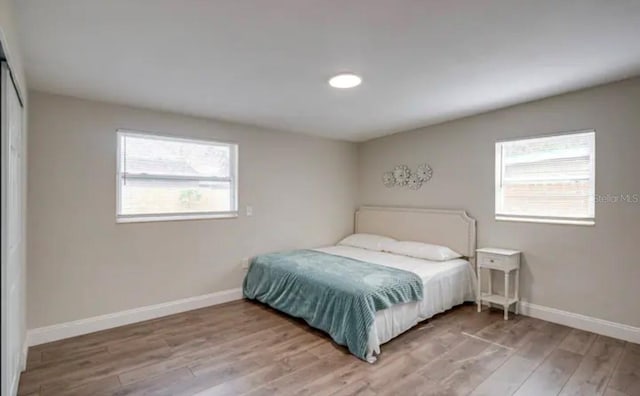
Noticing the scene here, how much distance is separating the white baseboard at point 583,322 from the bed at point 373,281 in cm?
60

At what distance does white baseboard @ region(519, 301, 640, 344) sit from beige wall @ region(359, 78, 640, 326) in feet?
0.16

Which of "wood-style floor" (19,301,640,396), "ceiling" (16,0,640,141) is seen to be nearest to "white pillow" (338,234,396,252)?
"wood-style floor" (19,301,640,396)

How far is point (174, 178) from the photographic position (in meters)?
3.63

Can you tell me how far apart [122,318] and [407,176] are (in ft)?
12.5

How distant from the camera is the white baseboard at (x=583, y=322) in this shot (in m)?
2.82

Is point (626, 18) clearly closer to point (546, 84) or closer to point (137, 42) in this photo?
point (546, 84)

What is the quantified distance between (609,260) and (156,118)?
4.60 metres

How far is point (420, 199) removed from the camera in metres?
4.51

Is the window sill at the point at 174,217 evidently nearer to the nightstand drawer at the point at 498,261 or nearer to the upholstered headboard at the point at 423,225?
the upholstered headboard at the point at 423,225

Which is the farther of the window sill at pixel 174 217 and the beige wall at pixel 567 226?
the window sill at pixel 174 217

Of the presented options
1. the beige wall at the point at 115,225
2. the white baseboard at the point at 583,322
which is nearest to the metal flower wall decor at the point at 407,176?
the beige wall at the point at 115,225

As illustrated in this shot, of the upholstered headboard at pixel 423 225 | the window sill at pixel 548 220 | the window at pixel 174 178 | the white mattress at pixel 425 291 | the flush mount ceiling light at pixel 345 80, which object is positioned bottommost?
the white mattress at pixel 425 291

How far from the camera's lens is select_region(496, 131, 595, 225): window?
3148mm

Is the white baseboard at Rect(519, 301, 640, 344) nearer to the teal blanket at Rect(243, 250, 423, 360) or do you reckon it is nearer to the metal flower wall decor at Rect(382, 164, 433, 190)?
the teal blanket at Rect(243, 250, 423, 360)
